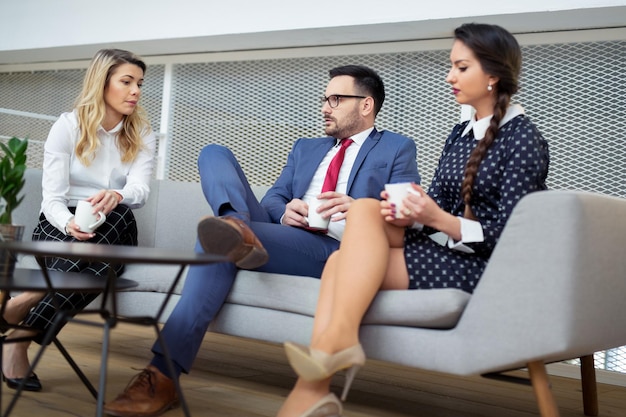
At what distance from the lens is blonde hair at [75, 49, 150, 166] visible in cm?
277

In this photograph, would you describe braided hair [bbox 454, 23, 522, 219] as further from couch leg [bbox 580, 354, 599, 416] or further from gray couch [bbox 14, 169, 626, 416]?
couch leg [bbox 580, 354, 599, 416]

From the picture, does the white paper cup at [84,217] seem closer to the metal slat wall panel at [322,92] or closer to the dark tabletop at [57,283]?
the dark tabletop at [57,283]

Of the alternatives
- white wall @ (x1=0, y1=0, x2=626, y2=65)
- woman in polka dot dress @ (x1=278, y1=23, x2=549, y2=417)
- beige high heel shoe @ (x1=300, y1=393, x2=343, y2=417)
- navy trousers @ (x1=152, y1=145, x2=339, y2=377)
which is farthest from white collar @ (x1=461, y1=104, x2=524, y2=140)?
white wall @ (x1=0, y1=0, x2=626, y2=65)

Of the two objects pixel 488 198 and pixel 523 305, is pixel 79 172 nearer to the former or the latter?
pixel 488 198

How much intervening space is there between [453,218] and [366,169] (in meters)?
0.75

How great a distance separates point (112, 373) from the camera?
8.50 feet

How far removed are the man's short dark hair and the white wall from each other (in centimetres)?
65

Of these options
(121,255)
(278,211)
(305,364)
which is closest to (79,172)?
(278,211)

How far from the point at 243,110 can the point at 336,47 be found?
676mm

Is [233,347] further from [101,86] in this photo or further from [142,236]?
[101,86]

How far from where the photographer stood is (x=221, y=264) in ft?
7.52

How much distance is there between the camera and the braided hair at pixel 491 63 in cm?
204

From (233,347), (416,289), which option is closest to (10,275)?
(416,289)

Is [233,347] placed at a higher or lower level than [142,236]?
lower
